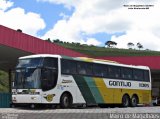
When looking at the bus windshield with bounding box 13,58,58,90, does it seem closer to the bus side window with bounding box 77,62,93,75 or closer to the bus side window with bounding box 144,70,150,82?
the bus side window with bounding box 77,62,93,75

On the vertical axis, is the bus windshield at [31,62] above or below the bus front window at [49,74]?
above

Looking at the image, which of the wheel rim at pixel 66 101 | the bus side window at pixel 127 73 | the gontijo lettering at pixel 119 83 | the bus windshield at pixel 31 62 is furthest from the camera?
the bus side window at pixel 127 73

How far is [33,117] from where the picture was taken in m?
14.5

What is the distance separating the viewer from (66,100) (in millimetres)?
22453

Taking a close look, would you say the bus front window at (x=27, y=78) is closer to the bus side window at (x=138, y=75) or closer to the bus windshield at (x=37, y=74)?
the bus windshield at (x=37, y=74)

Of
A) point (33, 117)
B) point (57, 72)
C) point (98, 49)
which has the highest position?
point (98, 49)

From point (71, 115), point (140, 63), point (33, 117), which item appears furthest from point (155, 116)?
point (140, 63)

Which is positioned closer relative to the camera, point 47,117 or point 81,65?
point 47,117

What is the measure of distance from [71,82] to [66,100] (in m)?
0.98

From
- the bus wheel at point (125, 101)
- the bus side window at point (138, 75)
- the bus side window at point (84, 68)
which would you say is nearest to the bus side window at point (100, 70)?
the bus side window at point (84, 68)

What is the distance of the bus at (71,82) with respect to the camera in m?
21.2

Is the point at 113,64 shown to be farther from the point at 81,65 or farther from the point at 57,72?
the point at 57,72

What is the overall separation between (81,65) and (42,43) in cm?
667

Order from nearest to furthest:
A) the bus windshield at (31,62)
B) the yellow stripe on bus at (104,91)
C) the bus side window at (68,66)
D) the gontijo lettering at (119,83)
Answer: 1. the bus windshield at (31,62)
2. the bus side window at (68,66)
3. the yellow stripe on bus at (104,91)
4. the gontijo lettering at (119,83)
